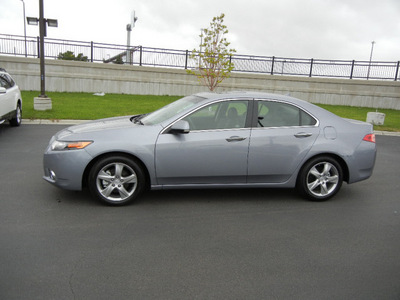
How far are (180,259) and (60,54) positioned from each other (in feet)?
67.6

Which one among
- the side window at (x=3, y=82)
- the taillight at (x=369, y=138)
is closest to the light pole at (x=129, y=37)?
the side window at (x=3, y=82)

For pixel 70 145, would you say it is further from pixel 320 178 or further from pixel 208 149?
pixel 320 178

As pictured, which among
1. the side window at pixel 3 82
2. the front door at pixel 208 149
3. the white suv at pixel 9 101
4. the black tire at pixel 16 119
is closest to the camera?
the front door at pixel 208 149

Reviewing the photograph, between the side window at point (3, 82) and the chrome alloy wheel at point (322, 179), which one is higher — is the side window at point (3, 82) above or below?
above

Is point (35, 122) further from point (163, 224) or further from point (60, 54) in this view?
point (60, 54)

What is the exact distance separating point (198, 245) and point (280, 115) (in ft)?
7.64

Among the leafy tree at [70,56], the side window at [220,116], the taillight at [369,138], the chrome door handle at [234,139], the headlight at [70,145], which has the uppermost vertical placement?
the leafy tree at [70,56]

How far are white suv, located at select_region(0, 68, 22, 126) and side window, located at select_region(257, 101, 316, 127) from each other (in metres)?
6.77

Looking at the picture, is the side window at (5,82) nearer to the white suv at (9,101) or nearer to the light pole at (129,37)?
the white suv at (9,101)

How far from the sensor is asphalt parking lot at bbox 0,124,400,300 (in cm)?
312

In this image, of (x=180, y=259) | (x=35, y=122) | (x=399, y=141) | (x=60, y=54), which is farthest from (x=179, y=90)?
(x=180, y=259)

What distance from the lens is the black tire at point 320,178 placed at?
530cm

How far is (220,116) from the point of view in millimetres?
5145

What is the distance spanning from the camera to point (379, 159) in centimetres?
859
